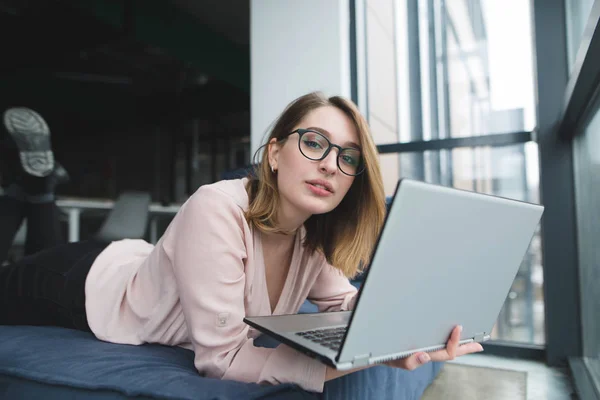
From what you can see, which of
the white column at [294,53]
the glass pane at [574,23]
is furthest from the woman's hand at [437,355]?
the white column at [294,53]

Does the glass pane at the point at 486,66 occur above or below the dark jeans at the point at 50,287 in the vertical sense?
above

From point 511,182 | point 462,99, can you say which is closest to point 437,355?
point 511,182

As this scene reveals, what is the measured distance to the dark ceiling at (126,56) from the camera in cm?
407

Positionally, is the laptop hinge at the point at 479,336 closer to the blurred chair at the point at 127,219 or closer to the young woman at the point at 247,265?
the young woman at the point at 247,265

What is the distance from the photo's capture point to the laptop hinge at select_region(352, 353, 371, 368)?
61cm

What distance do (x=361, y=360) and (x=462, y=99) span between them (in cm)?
213

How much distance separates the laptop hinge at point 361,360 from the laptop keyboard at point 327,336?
0.27 feet

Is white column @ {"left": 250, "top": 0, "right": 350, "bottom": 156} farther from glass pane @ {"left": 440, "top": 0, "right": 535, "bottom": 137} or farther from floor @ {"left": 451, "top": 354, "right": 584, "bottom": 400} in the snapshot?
floor @ {"left": 451, "top": 354, "right": 584, "bottom": 400}

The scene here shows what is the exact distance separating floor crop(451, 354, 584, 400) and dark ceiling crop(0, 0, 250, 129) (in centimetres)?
389

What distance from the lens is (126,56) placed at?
6.08 metres

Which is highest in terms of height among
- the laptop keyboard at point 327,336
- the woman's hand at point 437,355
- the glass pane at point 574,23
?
the glass pane at point 574,23

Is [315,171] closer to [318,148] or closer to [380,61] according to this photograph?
[318,148]

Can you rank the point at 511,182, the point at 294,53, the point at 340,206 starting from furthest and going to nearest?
the point at 294,53 → the point at 511,182 → the point at 340,206

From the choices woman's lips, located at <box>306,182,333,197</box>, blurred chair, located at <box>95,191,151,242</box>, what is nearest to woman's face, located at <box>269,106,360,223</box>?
woman's lips, located at <box>306,182,333,197</box>
